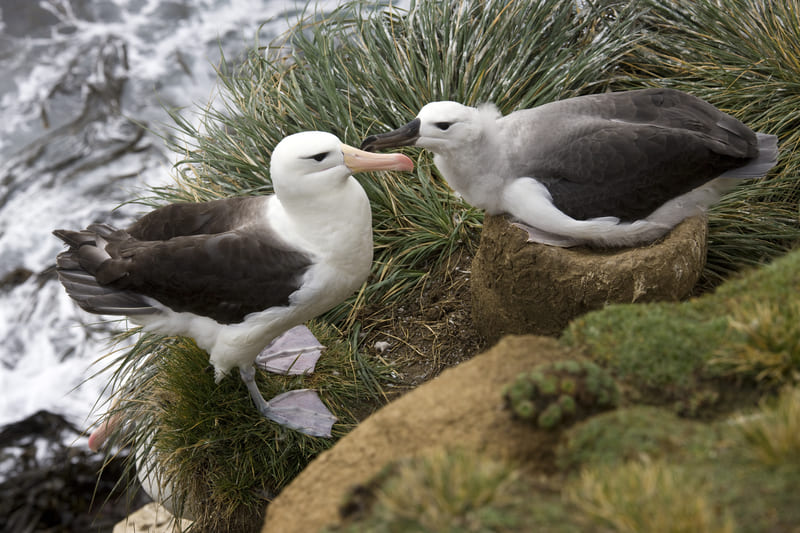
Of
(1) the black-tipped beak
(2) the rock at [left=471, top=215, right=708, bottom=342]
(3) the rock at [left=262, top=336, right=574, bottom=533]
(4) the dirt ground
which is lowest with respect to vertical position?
(4) the dirt ground

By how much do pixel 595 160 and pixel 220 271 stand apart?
85.3 inches

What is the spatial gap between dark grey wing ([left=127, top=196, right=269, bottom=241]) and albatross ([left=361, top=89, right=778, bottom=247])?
863 millimetres

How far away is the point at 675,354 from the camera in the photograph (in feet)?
8.23

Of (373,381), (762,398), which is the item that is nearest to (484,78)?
(373,381)

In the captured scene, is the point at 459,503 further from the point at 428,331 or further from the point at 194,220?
the point at 428,331

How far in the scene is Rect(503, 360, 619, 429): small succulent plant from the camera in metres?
2.32

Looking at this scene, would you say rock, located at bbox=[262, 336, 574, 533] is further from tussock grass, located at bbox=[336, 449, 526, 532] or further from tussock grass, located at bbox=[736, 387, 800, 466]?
tussock grass, located at bbox=[736, 387, 800, 466]

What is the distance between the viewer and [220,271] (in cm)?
373

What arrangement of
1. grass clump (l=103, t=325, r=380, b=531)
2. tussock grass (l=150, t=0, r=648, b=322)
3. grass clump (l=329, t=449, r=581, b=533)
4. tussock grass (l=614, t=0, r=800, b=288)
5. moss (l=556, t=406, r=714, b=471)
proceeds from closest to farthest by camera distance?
grass clump (l=329, t=449, r=581, b=533) → moss (l=556, t=406, r=714, b=471) → grass clump (l=103, t=325, r=380, b=531) → tussock grass (l=614, t=0, r=800, b=288) → tussock grass (l=150, t=0, r=648, b=322)

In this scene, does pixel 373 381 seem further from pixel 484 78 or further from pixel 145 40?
pixel 145 40

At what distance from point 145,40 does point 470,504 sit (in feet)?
35.9

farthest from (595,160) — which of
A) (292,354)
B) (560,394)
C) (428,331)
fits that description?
(292,354)

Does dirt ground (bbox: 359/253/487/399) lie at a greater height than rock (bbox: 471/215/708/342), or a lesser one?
lesser

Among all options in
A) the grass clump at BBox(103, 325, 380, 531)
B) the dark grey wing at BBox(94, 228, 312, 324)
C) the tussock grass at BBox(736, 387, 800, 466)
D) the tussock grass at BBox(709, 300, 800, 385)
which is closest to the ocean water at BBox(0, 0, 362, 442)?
the grass clump at BBox(103, 325, 380, 531)
